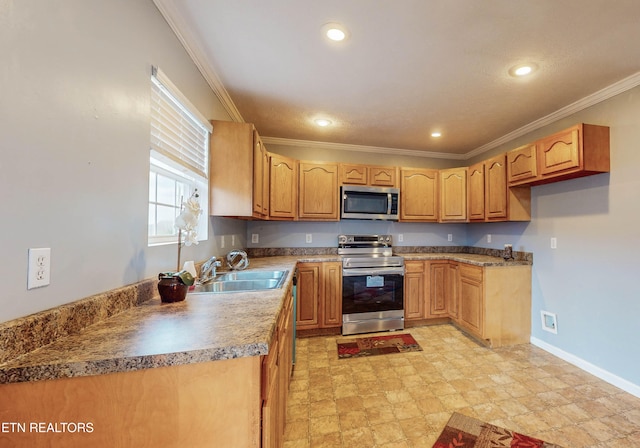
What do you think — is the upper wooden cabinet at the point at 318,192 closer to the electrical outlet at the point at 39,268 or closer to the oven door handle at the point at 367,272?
the oven door handle at the point at 367,272

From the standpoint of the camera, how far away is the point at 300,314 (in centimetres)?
293

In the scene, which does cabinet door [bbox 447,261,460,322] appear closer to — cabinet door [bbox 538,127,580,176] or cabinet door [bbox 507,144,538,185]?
cabinet door [bbox 507,144,538,185]

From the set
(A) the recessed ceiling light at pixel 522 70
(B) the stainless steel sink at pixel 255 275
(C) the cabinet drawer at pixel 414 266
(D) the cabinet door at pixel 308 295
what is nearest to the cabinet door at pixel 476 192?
(C) the cabinet drawer at pixel 414 266

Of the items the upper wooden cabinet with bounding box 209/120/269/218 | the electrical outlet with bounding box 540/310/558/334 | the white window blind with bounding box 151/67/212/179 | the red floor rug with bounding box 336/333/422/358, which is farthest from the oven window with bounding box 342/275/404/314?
the white window blind with bounding box 151/67/212/179

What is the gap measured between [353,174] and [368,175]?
0.21m

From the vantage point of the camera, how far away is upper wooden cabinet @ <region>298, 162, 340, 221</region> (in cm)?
320

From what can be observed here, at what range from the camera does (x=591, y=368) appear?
7.22 ft

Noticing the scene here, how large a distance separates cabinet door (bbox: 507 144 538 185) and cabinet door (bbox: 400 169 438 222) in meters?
0.91

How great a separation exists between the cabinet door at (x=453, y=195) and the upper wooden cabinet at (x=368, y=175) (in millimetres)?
706

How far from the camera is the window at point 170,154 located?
4.57 ft

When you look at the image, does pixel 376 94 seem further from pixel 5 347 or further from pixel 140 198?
pixel 5 347

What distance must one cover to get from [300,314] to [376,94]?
2.41 m

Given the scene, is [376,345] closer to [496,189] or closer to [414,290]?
[414,290]

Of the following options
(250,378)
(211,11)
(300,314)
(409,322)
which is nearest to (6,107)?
(250,378)
